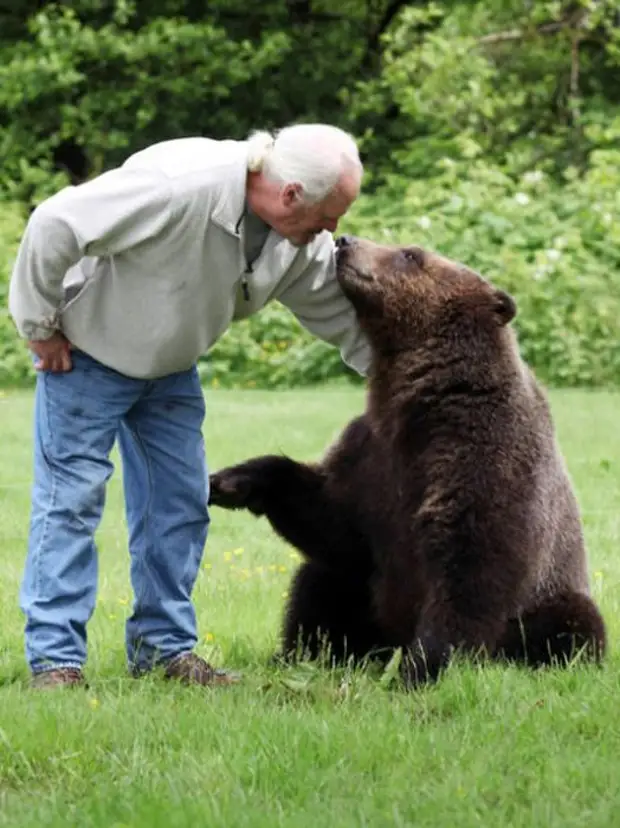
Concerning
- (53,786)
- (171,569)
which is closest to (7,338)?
(171,569)

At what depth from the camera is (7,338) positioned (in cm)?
1712

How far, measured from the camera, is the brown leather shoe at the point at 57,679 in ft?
16.9

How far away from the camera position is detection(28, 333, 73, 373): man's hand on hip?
5.19m

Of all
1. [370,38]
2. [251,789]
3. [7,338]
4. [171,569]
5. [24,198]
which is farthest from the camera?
[370,38]

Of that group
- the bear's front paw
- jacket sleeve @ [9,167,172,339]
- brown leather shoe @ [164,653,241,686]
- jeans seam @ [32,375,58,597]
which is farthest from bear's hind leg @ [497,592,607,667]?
jacket sleeve @ [9,167,172,339]

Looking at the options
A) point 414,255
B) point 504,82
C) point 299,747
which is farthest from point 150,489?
point 504,82

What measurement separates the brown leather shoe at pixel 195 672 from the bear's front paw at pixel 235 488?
558mm

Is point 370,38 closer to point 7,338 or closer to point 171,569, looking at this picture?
point 7,338

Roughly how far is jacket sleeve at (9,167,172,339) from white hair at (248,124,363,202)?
0.34 metres

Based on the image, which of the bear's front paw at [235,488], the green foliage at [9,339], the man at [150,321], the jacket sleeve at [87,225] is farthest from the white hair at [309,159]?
the green foliage at [9,339]

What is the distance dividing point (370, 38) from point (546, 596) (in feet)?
76.5

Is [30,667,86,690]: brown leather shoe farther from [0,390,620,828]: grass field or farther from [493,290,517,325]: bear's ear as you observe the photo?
[493,290,517,325]: bear's ear

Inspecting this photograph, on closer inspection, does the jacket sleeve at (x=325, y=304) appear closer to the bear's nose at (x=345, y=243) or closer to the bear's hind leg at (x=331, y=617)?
the bear's nose at (x=345, y=243)

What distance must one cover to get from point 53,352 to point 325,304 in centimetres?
100
